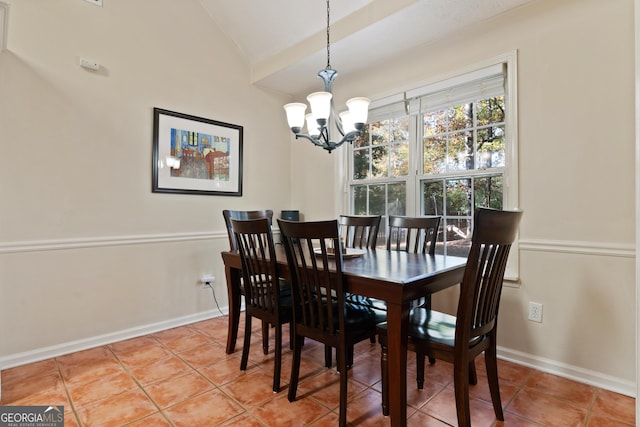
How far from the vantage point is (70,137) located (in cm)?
250

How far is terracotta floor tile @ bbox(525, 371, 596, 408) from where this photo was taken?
6.16 ft

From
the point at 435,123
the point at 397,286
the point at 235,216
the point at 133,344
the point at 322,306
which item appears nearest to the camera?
the point at 397,286

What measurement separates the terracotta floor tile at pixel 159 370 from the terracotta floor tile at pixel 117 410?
175mm

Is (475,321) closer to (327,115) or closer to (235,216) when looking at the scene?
(327,115)

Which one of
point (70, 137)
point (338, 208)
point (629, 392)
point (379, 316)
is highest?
point (70, 137)

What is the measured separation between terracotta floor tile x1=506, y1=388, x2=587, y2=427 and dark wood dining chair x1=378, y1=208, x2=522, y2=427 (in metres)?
0.19

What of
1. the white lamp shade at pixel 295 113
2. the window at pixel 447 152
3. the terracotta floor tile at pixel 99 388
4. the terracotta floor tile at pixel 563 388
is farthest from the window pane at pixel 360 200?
the terracotta floor tile at pixel 99 388

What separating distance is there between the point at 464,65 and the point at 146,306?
3.35 metres

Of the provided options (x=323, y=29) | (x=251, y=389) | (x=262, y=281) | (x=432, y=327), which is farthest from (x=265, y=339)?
(x=323, y=29)

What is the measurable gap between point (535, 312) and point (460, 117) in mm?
1608

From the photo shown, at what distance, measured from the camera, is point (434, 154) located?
296cm

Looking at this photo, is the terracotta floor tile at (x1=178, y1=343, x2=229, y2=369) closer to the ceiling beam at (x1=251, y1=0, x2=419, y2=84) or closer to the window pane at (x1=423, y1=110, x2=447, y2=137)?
the window pane at (x1=423, y1=110, x2=447, y2=137)

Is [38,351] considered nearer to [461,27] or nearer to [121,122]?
[121,122]

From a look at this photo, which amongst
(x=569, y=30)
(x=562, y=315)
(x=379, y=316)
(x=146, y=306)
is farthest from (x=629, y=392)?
(x=146, y=306)
